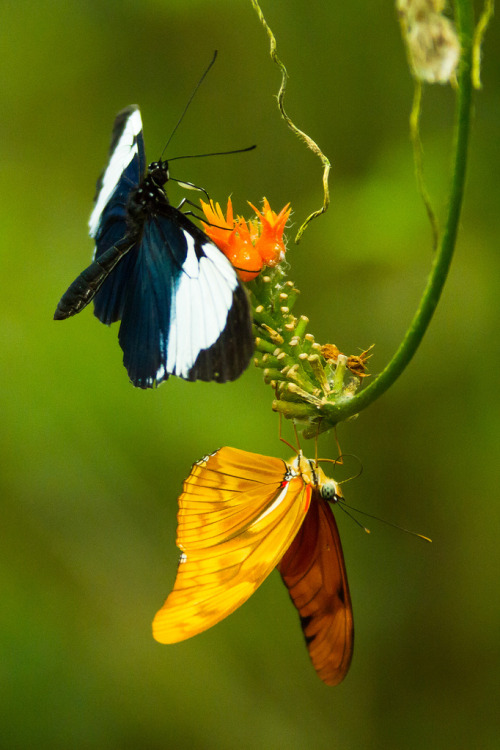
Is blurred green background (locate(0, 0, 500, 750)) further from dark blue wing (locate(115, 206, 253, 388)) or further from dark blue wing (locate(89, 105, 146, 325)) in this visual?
dark blue wing (locate(115, 206, 253, 388))

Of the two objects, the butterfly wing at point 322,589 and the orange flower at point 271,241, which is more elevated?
the orange flower at point 271,241

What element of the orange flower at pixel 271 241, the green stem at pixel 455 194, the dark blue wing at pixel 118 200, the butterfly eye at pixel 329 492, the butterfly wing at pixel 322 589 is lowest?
the butterfly wing at pixel 322 589

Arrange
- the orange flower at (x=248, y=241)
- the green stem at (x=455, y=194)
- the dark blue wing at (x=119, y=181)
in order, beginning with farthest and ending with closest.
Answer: the dark blue wing at (x=119, y=181) < the orange flower at (x=248, y=241) < the green stem at (x=455, y=194)

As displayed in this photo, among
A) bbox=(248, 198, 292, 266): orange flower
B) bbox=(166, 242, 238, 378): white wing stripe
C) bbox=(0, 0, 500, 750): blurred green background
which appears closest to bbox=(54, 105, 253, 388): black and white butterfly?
bbox=(166, 242, 238, 378): white wing stripe

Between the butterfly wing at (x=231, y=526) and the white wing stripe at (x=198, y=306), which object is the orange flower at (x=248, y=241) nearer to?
the white wing stripe at (x=198, y=306)

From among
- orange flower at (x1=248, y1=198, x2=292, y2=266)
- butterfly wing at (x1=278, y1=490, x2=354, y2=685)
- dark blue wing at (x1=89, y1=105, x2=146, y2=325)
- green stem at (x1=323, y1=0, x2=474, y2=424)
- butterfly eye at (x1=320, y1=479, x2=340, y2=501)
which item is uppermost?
dark blue wing at (x1=89, y1=105, x2=146, y2=325)

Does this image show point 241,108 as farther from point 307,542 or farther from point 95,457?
point 307,542

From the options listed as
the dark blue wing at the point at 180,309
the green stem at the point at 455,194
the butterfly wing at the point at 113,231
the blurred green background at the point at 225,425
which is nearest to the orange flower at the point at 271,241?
the dark blue wing at the point at 180,309

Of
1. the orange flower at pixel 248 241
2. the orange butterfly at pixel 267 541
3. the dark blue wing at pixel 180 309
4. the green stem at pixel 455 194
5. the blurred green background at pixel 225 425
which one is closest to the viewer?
the green stem at pixel 455 194
